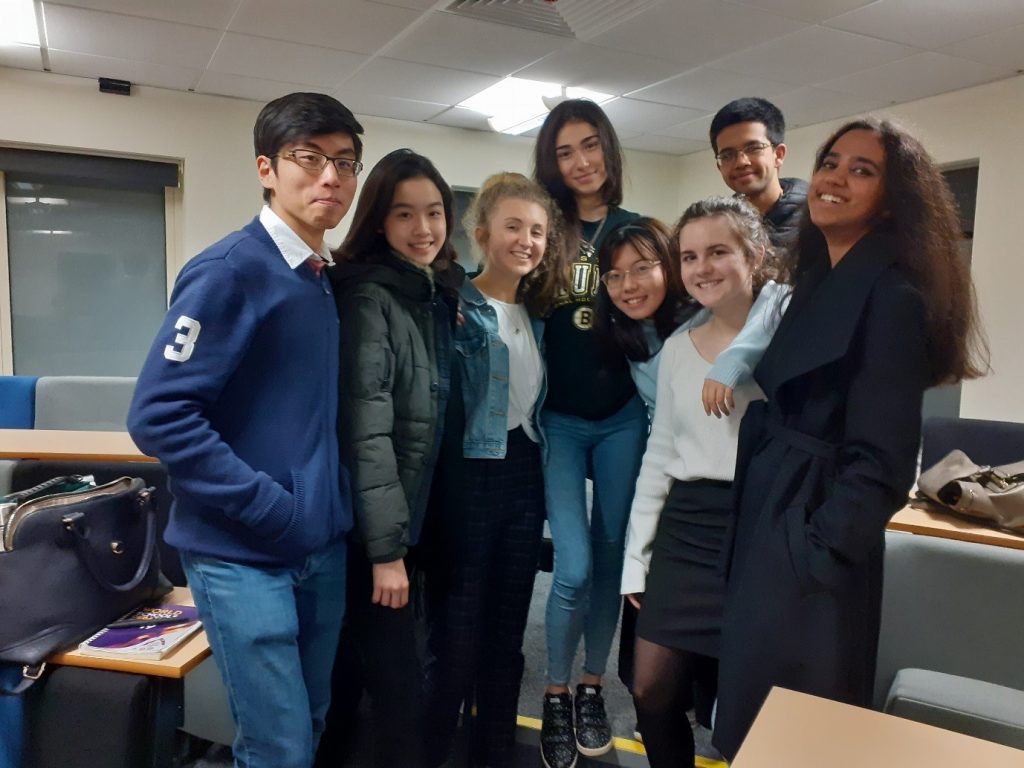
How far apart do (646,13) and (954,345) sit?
2759mm

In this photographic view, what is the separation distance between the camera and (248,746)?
4.18 ft

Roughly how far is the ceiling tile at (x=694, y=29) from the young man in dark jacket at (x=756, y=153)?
4.75ft

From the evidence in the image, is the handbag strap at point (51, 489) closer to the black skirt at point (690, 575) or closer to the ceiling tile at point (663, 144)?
the black skirt at point (690, 575)

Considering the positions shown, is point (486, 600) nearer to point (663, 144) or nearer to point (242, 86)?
point (242, 86)

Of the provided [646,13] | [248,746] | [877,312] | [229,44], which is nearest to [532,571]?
[248,746]

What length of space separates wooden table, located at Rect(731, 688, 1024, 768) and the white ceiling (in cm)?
310

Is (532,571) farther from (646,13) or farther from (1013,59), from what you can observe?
(1013,59)

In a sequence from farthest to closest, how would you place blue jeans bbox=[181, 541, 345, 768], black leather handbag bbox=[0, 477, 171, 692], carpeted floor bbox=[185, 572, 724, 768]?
carpeted floor bbox=[185, 572, 724, 768], black leather handbag bbox=[0, 477, 171, 692], blue jeans bbox=[181, 541, 345, 768]

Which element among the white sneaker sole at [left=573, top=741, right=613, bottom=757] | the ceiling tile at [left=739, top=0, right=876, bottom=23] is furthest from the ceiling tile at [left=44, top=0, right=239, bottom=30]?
the white sneaker sole at [left=573, top=741, right=613, bottom=757]

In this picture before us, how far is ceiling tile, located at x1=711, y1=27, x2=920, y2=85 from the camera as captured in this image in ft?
12.0

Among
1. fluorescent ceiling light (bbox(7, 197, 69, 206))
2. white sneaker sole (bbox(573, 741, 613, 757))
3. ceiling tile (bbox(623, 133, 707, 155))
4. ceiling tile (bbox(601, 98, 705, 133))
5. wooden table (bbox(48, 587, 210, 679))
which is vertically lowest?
white sneaker sole (bbox(573, 741, 613, 757))

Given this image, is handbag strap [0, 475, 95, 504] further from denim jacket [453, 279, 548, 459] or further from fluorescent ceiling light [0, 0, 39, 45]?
fluorescent ceiling light [0, 0, 39, 45]

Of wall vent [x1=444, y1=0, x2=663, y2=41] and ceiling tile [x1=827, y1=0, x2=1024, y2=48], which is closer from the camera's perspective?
ceiling tile [x1=827, y1=0, x2=1024, y2=48]

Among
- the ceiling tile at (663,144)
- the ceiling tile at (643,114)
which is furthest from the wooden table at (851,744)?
the ceiling tile at (663,144)
